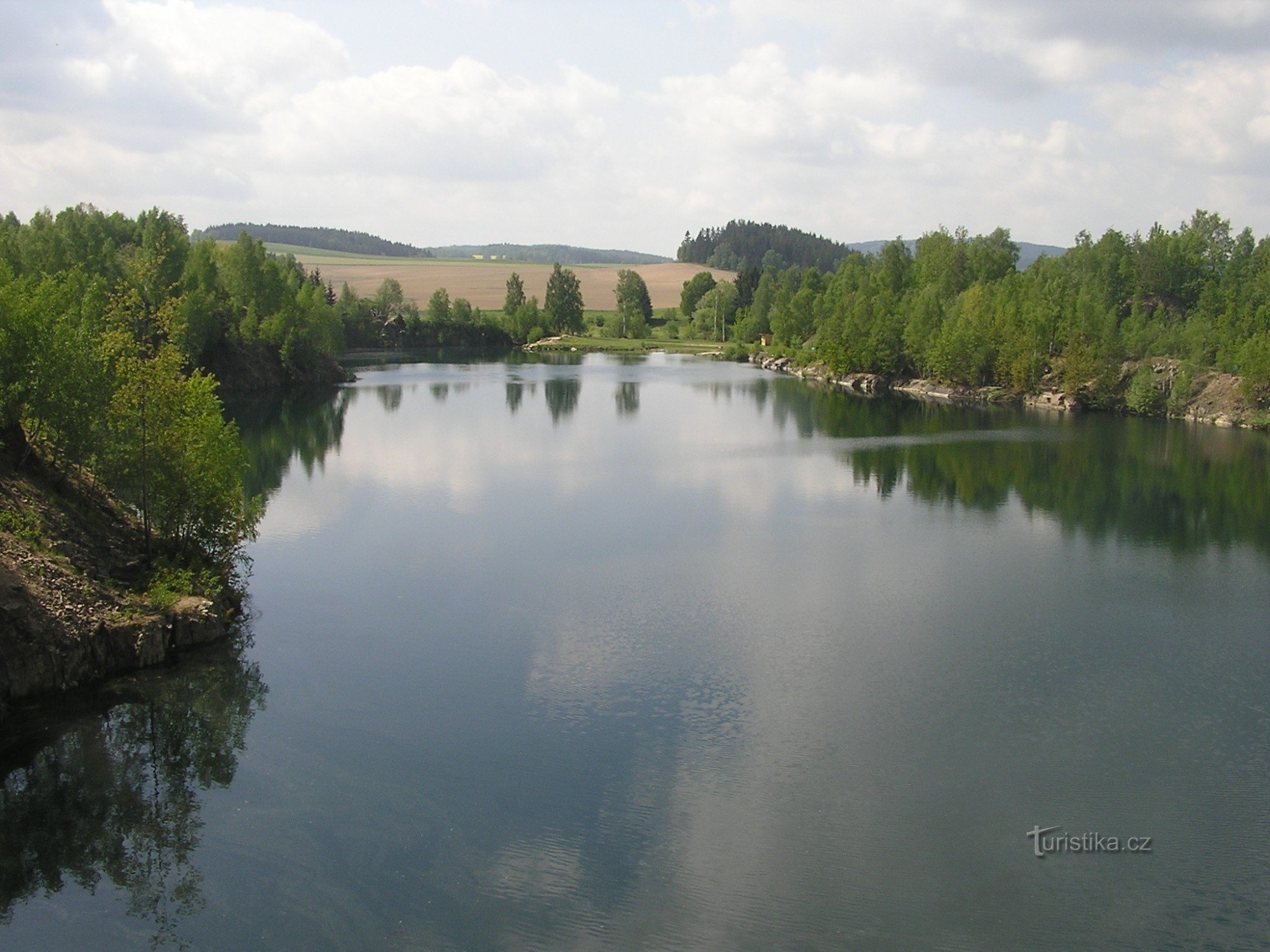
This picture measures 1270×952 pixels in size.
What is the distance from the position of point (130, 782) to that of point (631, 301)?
112 m

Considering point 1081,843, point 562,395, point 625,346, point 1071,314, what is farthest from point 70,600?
point 625,346

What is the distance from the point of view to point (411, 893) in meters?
11.4

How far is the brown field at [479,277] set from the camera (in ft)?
421

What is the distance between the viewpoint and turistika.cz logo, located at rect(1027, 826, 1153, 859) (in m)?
12.4

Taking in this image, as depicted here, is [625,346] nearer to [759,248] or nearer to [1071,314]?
[1071,314]

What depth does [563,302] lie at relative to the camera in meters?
Result: 120

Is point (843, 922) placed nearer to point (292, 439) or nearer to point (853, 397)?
point (292, 439)

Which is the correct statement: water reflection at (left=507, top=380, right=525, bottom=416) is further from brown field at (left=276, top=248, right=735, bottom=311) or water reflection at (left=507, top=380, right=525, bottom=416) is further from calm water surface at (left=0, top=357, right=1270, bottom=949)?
brown field at (left=276, top=248, right=735, bottom=311)

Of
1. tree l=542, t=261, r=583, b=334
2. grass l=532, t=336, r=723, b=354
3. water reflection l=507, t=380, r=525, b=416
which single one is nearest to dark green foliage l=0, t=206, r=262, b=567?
water reflection l=507, t=380, r=525, b=416

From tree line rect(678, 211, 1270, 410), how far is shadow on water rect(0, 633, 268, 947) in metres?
51.0

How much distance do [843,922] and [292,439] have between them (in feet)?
120

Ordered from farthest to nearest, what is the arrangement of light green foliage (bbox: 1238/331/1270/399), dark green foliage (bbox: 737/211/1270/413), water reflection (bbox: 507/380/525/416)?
dark green foliage (bbox: 737/211/1270/413), water reflection (bbox: 507/380/525/416), light green foliage (bbox: 1238/331/1270/399)

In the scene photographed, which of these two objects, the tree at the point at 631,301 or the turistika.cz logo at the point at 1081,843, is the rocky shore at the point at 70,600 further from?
the tree at the point at 631,301

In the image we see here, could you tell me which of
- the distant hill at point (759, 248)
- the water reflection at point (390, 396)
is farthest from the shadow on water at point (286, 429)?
the distant hill at point (759, 248)
